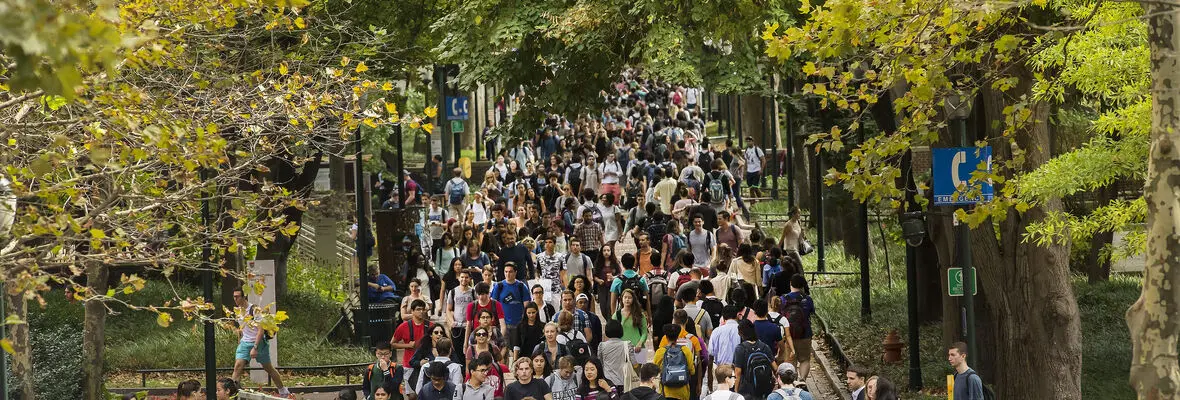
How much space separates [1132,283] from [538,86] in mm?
10175

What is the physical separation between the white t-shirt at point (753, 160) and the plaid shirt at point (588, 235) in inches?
607

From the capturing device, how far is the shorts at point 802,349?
17.4m

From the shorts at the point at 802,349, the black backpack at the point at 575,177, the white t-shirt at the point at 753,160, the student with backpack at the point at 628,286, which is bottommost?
the shorts at the point at 802,349

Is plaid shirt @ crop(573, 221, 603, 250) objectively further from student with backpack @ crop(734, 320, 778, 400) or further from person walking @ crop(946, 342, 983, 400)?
person walking @ crop(946, 342, 983, 400)

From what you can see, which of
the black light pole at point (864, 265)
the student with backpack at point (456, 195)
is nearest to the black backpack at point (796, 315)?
the black light pole at point (864, 265)

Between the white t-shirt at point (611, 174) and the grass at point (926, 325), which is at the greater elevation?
the white t-shirt at point (611, 174)

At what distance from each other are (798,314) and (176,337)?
33.2ft

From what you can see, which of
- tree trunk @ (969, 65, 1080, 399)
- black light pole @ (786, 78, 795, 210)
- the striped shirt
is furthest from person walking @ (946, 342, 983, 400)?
black light pole @ (786, 78, 795, 210)

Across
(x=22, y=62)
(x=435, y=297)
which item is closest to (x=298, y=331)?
(x=435, y=297)

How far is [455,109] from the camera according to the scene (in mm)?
29266

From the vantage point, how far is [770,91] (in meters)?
22.5

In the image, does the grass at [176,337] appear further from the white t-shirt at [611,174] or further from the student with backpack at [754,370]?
the student with backpack at [754,370]

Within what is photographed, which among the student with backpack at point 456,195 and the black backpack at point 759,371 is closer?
the black backpack at point 759,371

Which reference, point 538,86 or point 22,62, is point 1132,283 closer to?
point 538,86
